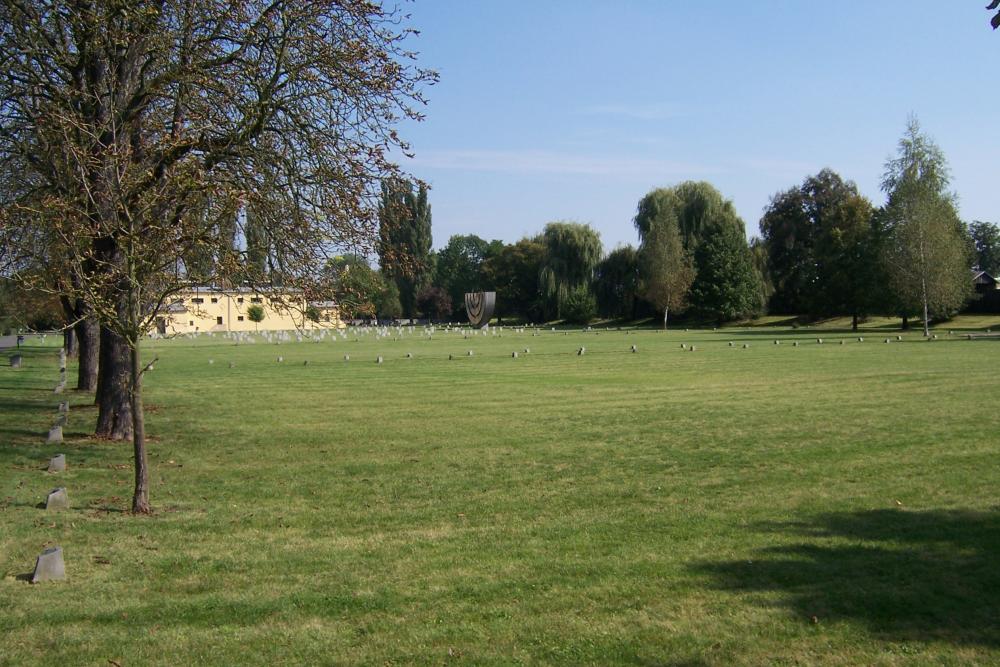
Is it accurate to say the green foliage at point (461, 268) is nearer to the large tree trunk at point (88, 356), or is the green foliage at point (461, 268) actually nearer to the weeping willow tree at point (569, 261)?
the weeping willow tree at point (569, 261)

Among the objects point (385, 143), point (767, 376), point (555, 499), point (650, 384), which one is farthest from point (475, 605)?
point (767, 376)

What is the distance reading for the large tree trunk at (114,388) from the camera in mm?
12852

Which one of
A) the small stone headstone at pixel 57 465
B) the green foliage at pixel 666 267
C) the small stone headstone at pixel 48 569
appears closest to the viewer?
the small stone headstone at pixel 48 569

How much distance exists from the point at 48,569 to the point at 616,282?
254ft

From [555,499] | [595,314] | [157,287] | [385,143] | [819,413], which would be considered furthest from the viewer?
[595,314]

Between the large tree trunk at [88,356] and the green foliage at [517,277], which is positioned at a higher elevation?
the green foliage at [517,277]

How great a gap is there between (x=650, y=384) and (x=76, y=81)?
50.2 ft

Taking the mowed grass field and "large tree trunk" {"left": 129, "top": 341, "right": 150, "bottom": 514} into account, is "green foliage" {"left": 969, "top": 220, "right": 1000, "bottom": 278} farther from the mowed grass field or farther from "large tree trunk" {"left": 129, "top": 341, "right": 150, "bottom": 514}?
"large tree trunk" {"left": 129, "top": 341, "right": 150, "bottom": 514}

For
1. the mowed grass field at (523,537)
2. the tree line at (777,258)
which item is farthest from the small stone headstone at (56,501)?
the tree line at (777,258)

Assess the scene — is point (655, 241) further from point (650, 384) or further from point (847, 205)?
point (650, 384)

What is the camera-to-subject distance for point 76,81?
40.1 ft

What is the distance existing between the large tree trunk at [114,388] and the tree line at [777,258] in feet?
132

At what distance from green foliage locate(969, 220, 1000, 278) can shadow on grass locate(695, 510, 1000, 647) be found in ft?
361

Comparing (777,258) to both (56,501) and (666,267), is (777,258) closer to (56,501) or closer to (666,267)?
(666,267)
